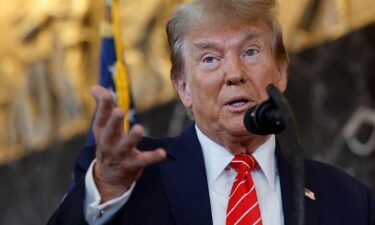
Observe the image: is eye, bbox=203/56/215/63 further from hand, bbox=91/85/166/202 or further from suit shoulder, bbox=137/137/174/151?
hand, bbox=91/85/166/202

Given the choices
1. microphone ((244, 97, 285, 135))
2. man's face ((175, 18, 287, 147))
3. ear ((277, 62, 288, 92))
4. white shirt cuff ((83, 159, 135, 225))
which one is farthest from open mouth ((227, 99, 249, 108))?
white shirt cuff ((83, 159, 135, 225))

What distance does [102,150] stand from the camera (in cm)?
211

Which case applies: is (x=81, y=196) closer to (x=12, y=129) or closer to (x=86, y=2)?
(x=86, y=2)

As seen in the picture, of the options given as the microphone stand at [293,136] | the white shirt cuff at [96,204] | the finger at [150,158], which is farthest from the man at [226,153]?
the microphone stand at [293,136]

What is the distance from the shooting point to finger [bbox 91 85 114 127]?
2.02 metres

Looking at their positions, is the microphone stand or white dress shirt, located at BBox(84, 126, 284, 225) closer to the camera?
the microphone stand

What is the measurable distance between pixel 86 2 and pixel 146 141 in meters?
3.62

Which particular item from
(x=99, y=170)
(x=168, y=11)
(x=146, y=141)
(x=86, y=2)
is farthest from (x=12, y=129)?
(x=99, y=170)

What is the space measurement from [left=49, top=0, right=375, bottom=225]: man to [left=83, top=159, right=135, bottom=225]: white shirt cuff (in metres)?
0.17

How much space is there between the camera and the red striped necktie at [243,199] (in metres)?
2.49

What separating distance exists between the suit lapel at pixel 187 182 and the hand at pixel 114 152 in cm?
34

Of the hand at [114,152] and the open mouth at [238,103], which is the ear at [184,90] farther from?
the hand at [114,152]

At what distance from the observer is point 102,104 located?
80.0 inches

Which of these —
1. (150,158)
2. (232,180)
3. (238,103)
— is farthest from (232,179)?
(150,158)
